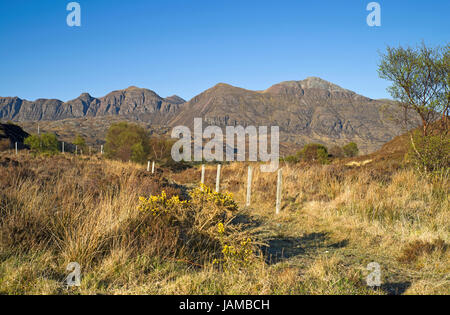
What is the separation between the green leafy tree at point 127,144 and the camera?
29.4 m

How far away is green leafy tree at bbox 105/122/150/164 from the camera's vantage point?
29406mm

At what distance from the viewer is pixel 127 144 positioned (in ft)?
105

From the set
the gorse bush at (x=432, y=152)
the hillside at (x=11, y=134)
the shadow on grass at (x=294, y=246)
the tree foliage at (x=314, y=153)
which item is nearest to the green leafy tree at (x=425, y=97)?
the gorse bush at (x=432, y=152)

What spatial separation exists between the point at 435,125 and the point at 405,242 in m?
7.36

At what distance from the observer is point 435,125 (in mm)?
→ 10617

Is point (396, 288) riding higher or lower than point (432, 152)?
lower

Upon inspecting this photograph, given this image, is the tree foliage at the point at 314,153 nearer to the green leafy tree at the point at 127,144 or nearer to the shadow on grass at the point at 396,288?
the green leafy tree at the point at 127,144

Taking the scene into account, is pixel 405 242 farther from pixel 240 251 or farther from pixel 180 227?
pixel 180 227

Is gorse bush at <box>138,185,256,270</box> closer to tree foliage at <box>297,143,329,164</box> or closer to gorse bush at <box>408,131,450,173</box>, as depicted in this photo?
gorse bush at <box>408,131,450,173</box>
